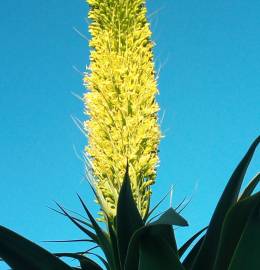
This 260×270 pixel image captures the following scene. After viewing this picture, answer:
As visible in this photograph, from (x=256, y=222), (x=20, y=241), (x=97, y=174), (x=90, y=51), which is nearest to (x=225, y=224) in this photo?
(x=256, y=222)

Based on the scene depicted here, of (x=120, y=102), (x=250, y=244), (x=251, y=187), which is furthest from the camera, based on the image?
(x=120, y=102)

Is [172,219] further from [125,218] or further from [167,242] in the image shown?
[125,218]

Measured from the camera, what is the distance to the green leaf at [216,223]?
9.67 feet

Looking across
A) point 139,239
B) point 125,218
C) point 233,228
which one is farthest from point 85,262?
point 233,228

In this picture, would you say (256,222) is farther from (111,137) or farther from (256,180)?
(111,137)

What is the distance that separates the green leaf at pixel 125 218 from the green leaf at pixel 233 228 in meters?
0.51

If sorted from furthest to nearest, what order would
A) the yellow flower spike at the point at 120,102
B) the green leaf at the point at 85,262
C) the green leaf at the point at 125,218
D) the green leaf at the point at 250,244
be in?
the yellow flower spike at the point at 120,102 < the green leaf at the point at 85,262 < the green leaf at the point at 125,218 < the green leaf at the point at 250,244

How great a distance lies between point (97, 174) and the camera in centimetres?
400

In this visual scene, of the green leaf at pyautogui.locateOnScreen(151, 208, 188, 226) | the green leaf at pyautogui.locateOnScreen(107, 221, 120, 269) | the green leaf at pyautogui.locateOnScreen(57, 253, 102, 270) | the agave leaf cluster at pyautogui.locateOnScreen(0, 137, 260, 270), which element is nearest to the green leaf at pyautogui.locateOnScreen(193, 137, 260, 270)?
the agave leaf cluster at pyautogui.locateOnScreen(0, 137, 260, 270)

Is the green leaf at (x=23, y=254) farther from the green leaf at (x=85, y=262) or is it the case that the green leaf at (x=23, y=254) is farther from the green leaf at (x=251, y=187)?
the green leaf at (x=251, y=187)

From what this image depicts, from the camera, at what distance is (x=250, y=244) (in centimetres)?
253

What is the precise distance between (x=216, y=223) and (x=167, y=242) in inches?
18.3

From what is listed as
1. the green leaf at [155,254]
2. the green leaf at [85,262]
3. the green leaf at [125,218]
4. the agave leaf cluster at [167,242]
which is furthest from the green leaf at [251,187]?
the green leaf at [85,262]

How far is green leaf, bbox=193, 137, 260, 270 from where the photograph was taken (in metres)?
2.95
